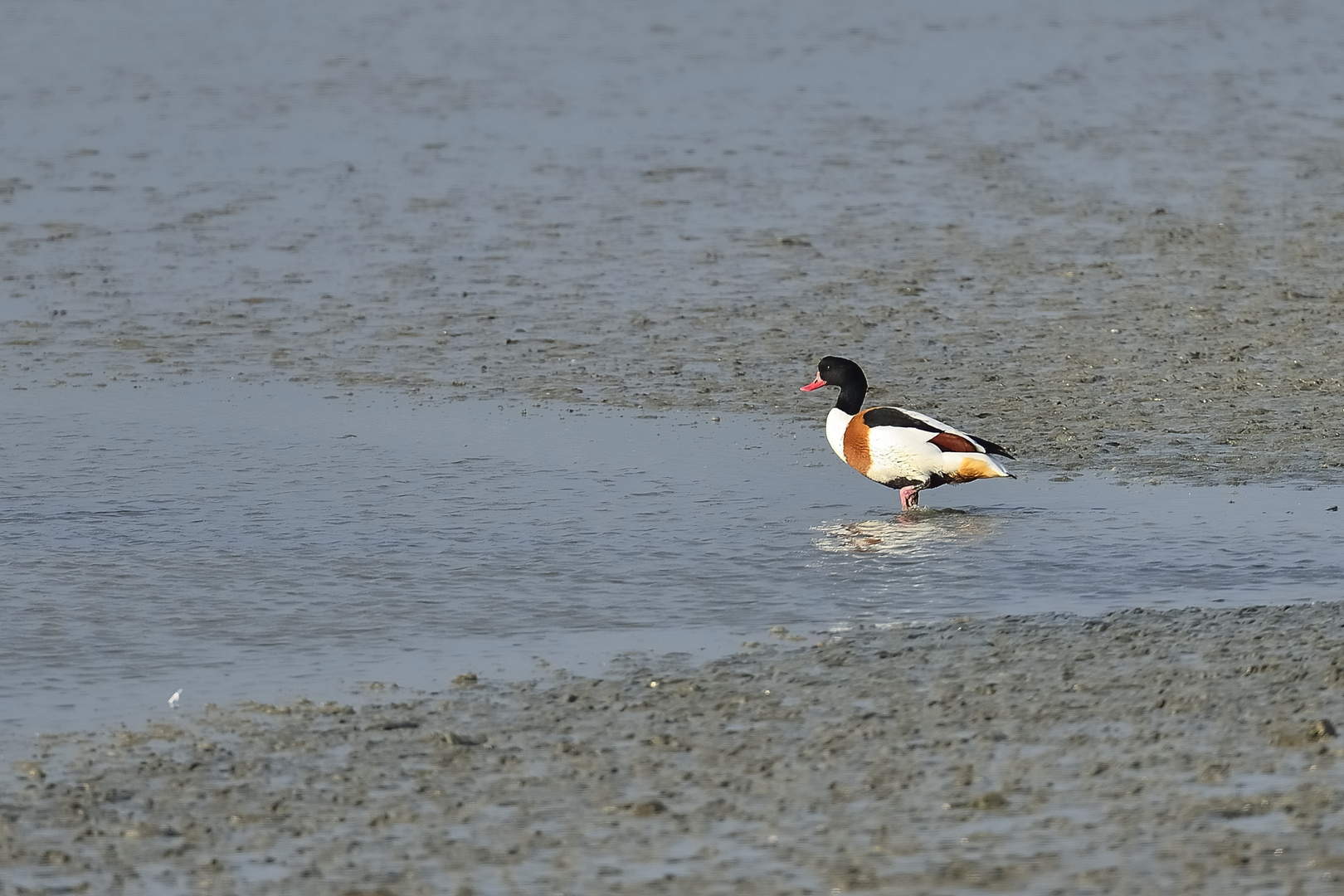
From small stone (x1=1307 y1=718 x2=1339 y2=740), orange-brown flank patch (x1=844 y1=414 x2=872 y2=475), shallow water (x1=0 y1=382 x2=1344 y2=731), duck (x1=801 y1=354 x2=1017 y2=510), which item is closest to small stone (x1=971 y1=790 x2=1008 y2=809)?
small stone (x1=1307 y1=718 x2=1339 y2=740)

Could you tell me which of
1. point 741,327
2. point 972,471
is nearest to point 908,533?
point 972,471

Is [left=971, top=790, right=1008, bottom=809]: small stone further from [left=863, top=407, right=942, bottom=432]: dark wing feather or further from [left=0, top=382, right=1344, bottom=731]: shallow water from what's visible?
[left=863, top=407, right=942, bottom=432]: dark wing feather

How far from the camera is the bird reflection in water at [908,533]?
9516 millimetres

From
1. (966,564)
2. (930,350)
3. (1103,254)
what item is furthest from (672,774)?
(1103,254)

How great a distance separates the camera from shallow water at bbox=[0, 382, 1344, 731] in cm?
802

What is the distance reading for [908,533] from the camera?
9.86 metres

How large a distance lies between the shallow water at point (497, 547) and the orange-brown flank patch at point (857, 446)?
0.20m

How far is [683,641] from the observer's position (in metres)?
8.03

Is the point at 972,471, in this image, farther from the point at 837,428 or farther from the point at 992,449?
the point at 837,428

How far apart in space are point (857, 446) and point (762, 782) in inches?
169

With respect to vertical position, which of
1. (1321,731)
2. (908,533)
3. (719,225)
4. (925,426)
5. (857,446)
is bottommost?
(908,533)

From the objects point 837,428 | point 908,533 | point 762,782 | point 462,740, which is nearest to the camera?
point 762,782

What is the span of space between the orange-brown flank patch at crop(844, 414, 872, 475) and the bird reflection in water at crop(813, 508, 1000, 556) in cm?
30

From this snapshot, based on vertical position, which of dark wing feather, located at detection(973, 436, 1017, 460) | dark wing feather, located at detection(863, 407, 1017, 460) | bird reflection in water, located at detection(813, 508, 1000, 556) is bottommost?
bird reflection in water, located at detection(813, 508, 1000, 556)
